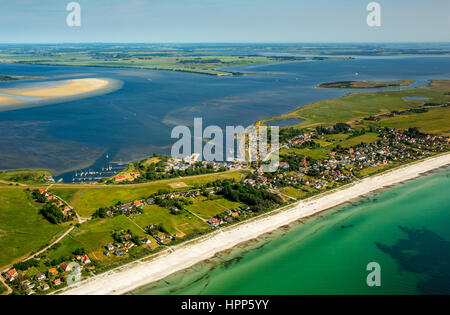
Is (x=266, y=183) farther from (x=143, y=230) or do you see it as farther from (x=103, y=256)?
(x=103, y=256)

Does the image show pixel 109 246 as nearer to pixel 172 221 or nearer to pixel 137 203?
pixel 172 221

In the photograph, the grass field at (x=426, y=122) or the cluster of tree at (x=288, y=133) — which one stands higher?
the grass field at (x=426, y=122)

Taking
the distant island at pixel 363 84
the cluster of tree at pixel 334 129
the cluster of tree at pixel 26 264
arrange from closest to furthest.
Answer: the cluster of tree at pixel 26 264, the cluster of tree at pixel 334 129, the distant island at pixel 363 84

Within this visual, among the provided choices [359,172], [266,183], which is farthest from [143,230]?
[359,172]

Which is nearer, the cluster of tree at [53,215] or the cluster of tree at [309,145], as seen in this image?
the cluster of tree at [53,215]

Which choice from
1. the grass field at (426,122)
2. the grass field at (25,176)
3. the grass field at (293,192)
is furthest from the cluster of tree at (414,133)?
the grass field at (25,176)
